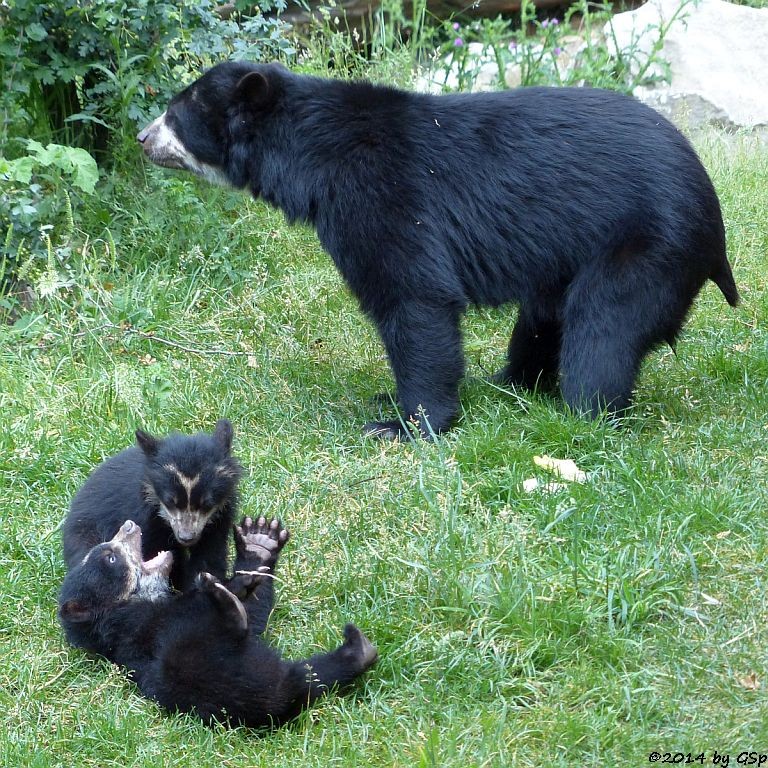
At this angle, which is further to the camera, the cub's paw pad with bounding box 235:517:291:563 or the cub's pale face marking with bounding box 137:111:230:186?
the cub's pale face marking with bounding box 137:111:230:186

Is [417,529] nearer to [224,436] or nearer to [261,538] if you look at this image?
[261,538]

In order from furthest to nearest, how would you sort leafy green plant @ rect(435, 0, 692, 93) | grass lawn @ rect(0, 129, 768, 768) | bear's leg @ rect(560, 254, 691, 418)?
leafy green plant @ rect(435, 0, 692, 93), bear's leg @ rect(560, 254, 691, 418), grass lawn @ rect(0, 129, 768, 768)

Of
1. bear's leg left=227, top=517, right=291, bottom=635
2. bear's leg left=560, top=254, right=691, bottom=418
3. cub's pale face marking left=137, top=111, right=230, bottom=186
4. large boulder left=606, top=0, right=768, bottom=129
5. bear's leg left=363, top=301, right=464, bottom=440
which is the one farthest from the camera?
large boulder left=606, top=0, right=768, bottom=129

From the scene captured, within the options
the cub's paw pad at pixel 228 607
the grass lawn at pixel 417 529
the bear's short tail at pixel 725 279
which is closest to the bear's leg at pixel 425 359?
the grass lawn at pixel 417 529

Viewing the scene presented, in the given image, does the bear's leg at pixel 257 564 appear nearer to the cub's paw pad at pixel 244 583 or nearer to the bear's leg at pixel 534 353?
the cub's paw pad at pixel 244 583

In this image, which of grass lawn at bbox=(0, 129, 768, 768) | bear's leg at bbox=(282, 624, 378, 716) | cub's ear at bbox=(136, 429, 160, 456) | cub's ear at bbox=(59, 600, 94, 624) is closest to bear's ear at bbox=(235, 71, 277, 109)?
grass lawn at bbox=(0, 129, 768, 768)

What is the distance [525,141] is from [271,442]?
6.49 feet

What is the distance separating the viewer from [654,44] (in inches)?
360

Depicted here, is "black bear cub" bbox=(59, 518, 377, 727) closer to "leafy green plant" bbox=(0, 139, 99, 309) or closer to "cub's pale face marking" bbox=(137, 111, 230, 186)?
"cub's pale face marking" bbox=(137, 111, 230, 186)

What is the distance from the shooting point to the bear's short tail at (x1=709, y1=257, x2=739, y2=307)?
5465mm

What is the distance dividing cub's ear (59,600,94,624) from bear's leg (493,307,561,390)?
2879mm

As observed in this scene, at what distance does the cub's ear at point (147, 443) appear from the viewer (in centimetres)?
403

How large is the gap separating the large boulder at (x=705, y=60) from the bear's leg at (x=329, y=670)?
7156 mm

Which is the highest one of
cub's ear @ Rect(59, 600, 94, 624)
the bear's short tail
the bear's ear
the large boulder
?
the bear's ear
